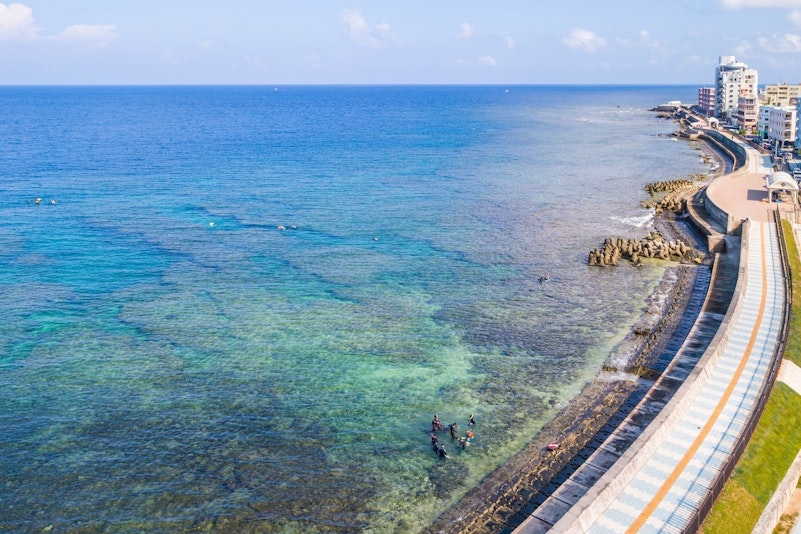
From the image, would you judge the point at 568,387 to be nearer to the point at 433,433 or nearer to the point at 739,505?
the point at 433,433

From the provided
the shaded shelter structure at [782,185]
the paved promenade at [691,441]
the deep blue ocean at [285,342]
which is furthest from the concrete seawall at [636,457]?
the shaded shelter structure at [782,185]

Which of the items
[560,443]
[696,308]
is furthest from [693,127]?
[560,443]

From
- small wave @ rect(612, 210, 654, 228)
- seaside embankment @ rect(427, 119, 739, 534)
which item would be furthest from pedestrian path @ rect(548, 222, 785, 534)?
small wave @ rect(612, 210, 654, 228)

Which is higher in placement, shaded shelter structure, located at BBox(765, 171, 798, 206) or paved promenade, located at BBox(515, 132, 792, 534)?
shaded shelter structure, located at BBox(765, 171, 798, 206)

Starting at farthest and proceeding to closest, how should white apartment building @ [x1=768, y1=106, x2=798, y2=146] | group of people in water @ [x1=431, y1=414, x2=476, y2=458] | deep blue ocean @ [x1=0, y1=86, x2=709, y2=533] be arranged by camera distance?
white apartment building @ [x1=768, y1=106, x2=798, y2=146], group of people in water @ [x1=431, y1=414, x2=476, y2=458], deep blue ocean @ [x1=0, y1=86, x2=709, y2=533]

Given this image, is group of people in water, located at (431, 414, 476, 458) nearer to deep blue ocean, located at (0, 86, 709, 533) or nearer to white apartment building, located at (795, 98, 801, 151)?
deep blue ocean, located at (0, 86, 709, 533)

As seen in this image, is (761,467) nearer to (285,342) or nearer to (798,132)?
(285,342)

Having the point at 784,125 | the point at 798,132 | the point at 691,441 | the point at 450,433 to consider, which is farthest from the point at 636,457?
the point at 784,125
